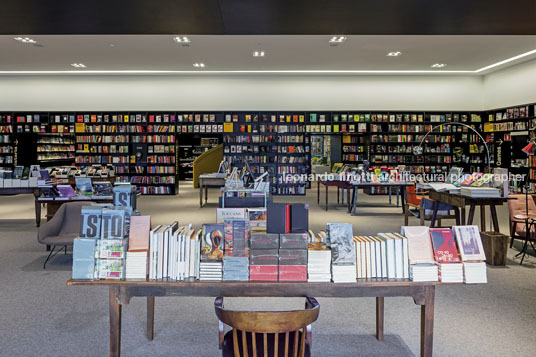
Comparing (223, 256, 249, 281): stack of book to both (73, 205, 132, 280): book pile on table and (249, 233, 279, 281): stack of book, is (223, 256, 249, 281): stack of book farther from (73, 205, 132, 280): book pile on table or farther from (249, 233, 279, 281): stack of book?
(73, 205, 132, 280): book pile on table

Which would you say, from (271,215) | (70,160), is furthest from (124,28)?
(70,160)

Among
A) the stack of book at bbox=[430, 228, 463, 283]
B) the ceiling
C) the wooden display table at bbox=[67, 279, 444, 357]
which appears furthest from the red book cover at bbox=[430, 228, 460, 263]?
the ceiling

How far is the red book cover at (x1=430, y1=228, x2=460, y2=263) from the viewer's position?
2336 mm

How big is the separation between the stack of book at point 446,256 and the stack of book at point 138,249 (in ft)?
5.58

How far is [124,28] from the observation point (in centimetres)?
533

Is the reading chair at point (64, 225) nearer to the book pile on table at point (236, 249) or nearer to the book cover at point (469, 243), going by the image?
the book pile on table at point (236, 249)

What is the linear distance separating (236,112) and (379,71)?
4905 millimetres

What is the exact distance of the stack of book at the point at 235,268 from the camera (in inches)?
89.6

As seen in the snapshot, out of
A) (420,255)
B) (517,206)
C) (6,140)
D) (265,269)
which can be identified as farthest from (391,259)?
(6,140)

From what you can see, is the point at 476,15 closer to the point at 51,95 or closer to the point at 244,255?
the point at 244,255

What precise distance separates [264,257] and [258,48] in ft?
29.0

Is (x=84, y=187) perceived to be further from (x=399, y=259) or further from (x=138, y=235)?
(x=399, y=259)

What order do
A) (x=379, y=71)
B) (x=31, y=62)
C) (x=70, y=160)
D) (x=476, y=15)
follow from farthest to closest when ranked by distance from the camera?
(x=70, y=160)
(x=379, y=71)
(x=31, y=62)
(x=476, y=15)

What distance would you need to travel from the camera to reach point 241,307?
363cm
